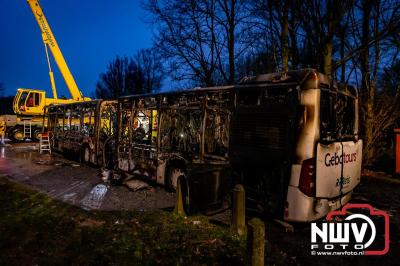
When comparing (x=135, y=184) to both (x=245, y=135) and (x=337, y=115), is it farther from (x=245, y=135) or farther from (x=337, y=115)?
(x=337, y=115)

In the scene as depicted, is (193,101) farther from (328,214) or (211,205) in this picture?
(328,214)

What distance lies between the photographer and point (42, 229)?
17.4ft

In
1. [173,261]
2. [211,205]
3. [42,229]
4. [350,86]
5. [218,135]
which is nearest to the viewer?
[173,261]

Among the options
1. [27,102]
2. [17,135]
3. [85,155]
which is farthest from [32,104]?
[85,155]

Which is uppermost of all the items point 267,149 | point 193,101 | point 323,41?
point 323,41

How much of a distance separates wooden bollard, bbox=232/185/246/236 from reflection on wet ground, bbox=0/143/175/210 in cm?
230

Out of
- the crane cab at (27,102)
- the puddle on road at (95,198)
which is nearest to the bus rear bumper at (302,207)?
the puddle on road at (95,198)

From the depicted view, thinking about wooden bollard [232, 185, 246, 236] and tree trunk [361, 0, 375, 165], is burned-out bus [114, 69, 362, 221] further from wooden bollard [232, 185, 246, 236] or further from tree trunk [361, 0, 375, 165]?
tree trunk [361, 0, 375, 165]

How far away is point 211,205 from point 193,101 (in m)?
2.82

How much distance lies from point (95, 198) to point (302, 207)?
5060 mm

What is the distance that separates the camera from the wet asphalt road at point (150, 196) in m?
4.68

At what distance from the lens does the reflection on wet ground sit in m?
7.34

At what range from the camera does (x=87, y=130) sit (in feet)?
45.2

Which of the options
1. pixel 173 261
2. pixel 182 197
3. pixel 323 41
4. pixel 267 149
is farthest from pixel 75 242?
pixel 323 41
